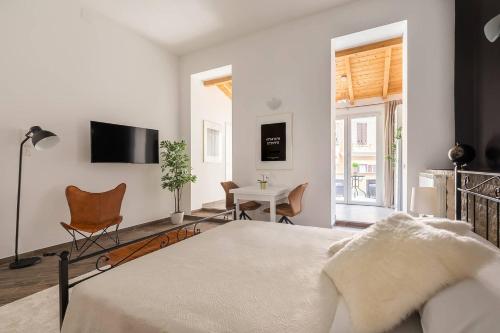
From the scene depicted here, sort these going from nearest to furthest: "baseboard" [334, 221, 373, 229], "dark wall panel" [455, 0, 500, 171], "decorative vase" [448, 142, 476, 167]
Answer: "dark wall panel" [455, 0, 500, 171] < "decorative vase" [448, 142, 476, 167] < "baseboard" [334, 221, 373, 229]

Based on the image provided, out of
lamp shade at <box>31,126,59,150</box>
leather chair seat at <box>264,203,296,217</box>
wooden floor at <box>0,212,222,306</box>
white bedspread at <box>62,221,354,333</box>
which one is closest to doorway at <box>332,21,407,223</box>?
leather chair seat at <box>264,203,296,217</box>

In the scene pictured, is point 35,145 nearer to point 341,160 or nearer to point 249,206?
point 249,206

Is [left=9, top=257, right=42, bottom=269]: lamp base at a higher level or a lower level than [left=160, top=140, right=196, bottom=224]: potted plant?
lower

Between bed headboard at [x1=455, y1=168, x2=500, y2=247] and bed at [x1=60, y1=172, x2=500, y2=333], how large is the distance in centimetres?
112

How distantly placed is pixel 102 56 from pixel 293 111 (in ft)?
10.4

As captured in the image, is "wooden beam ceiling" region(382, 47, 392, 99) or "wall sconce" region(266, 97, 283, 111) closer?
"wall sconce" region(266, 97, 283, 111)

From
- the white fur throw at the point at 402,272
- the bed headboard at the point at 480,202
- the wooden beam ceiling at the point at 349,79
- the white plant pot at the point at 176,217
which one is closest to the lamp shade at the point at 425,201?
the bed headboard at the point at 480,202

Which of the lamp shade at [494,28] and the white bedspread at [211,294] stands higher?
the lamp shade at [494,28]

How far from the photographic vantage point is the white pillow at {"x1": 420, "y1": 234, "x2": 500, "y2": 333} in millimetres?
527

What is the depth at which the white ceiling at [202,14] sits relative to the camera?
11.3 ft

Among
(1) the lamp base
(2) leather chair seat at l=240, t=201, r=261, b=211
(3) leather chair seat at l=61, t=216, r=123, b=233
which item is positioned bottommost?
(1) the lamp base

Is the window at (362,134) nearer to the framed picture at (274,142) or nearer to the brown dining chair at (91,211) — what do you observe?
the framed picture at (274,142)

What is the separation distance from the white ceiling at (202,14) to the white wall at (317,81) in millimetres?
212

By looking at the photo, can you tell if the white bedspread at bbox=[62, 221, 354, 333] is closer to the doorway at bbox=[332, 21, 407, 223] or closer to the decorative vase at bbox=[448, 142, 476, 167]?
the decorative vase at bbox=[448, 142, 476, 167]
